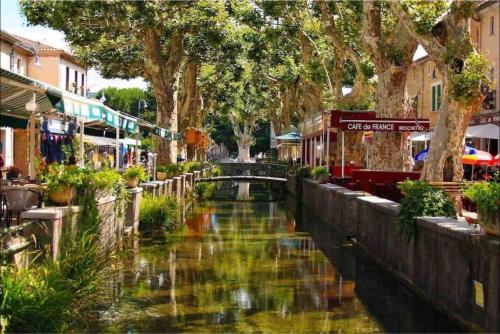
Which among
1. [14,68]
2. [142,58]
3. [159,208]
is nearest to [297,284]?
[159,208]

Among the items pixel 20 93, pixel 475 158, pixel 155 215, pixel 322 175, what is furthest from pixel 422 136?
pixel 20 93

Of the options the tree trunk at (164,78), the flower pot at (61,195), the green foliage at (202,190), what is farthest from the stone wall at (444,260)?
the green foliage at (202,190)

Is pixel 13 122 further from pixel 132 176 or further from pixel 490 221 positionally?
pixel 490 221

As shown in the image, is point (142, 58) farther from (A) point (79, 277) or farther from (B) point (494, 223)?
(B) point (494, 223)

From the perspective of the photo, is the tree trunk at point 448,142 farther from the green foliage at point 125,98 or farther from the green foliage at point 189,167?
A: the green foliage at point 125,98

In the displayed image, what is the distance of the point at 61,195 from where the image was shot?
1191 centimetres

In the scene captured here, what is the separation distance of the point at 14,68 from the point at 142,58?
14.1 meters

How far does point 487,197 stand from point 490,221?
267 mm

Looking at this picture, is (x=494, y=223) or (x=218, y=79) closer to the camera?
(x=494, y=223)

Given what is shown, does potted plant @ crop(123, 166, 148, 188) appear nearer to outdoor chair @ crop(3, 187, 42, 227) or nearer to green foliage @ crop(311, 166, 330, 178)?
outdoor chair @ crop(3, 187, 42, 227)

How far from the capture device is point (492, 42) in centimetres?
3459

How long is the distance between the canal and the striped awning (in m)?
2.83

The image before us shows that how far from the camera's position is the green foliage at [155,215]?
19.8 m

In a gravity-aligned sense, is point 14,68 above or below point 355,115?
above
